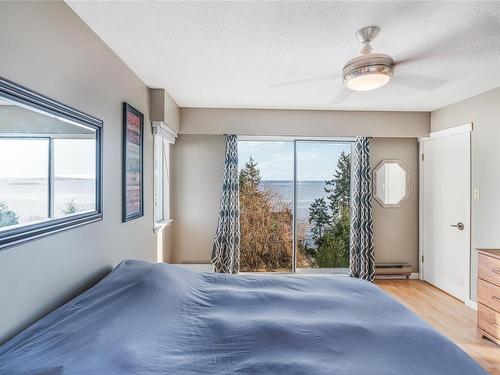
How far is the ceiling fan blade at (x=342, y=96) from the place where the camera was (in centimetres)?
319

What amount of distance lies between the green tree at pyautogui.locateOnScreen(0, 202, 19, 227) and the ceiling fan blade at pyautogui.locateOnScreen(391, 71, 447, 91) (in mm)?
2939

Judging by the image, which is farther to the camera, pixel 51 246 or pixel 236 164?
pixel 236 164

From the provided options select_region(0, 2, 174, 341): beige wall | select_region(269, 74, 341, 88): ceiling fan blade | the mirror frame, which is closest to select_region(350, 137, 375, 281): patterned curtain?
select_region(269, 74, 341, 88): ceiling fan blade

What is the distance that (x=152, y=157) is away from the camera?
3172 millimetres

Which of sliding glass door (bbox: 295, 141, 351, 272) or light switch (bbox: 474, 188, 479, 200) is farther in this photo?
sliding glass door (bbox: 295, 141, 351, 272)

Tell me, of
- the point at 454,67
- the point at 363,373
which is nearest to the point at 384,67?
the point at 454,67

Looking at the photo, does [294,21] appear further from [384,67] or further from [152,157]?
[152,157]

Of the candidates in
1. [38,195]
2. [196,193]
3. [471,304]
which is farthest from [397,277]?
[38,195]

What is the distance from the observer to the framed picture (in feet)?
7.96

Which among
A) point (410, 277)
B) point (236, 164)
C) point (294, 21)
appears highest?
point (294, 21)

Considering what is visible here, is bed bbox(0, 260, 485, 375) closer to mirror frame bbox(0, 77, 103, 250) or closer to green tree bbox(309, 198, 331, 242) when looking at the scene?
mirror frame bbox(0, 77, 103, 250)

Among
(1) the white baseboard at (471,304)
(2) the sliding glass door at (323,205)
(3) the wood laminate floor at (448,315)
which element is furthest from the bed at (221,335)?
(2) the sliding glass door at (323,205)

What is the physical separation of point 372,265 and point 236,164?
2341mm

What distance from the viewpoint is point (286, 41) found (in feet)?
6.76
